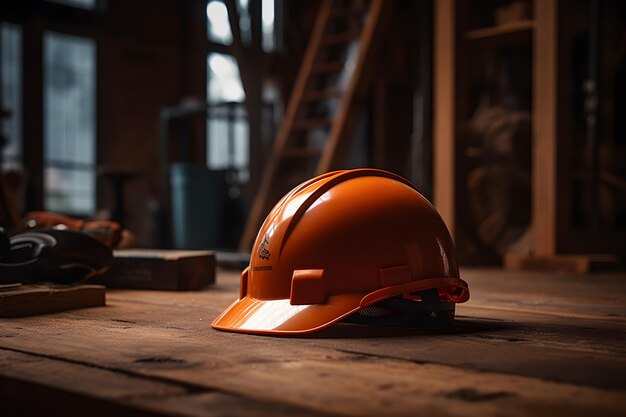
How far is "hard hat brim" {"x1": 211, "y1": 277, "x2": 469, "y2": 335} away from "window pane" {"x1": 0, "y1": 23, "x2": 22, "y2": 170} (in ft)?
31.1

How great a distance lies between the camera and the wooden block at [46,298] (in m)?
2.52

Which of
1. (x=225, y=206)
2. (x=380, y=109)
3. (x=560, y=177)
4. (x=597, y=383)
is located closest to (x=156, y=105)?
(x=380, y=109)

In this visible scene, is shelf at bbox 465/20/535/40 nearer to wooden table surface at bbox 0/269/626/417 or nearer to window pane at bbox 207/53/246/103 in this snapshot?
wooden table surface at bbox 0/269/626/417

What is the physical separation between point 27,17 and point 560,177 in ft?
27.7

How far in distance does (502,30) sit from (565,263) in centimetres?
166

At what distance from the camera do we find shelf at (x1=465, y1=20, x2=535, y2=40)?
518cm

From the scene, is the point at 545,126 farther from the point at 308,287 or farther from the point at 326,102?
the point at 308,287

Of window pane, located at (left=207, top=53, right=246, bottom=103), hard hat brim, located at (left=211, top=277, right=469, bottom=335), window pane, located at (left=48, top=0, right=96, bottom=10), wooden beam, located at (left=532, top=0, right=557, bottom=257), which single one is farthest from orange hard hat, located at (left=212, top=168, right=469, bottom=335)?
window pane, located at (left=207, top=53, right=246, bottom=103)

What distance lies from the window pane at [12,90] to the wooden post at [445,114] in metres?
7.26

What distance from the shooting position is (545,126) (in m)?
5.02

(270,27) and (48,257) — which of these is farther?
(270,27)

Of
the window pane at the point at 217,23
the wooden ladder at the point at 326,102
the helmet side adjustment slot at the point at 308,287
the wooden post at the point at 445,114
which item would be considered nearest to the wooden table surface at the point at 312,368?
the helmet side adjustment slot at the point at 308,287

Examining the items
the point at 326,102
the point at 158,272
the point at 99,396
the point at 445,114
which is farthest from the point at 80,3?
the point at 99,396

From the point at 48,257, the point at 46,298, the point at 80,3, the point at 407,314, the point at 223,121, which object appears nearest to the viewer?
the point at 407,314
